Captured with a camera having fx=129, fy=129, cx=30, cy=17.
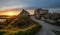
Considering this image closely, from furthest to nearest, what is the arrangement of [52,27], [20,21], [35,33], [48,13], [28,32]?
[48,13]
[52,27]
[20,21]
[35,33]
[28,32]

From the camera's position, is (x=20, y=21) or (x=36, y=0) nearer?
(x=20, y=21)

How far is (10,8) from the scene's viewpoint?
3195 millimetres

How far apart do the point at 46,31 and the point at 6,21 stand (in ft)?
2.92

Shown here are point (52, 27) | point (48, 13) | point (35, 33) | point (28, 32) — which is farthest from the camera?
point (48, 13)

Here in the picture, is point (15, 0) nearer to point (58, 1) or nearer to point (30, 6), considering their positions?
point (30, 6)

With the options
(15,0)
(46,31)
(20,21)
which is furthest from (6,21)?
(46,31)

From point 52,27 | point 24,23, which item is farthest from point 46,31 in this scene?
point 24,23

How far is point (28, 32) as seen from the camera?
2.16 m

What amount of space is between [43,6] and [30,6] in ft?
1.08

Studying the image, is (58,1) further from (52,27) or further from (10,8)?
(10,8)

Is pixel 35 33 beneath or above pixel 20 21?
beneath

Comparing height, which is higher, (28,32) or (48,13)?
(48,13)

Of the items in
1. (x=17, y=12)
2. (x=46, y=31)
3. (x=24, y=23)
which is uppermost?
(x=17, y=12)

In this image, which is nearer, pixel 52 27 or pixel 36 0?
pixel 52 27
